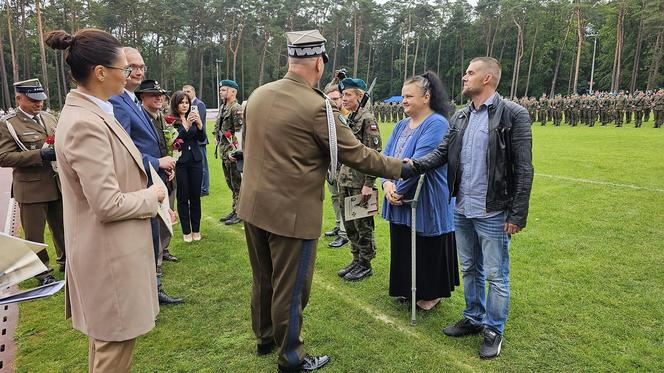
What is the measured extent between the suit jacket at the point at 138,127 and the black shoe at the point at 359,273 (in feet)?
7.42

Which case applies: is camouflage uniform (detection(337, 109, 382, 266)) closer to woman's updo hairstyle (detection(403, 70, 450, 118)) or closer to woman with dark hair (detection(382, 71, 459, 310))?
woman with dark hair (detection(382, 71, 459, 310))

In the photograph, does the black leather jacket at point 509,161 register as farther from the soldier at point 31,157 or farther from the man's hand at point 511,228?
the soldier at point 31,157

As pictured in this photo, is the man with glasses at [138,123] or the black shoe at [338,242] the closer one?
the man with glasses at [138,123]

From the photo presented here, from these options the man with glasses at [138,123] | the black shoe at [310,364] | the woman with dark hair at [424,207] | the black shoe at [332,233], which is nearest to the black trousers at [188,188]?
the black shoe at [332,233]

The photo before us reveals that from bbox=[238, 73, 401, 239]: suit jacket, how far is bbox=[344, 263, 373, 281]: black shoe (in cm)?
201

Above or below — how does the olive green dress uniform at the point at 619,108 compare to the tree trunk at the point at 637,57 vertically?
below

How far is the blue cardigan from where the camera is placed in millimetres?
3715

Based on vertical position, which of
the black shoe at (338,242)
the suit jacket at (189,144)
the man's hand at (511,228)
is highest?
the suit jacket at (189,144)

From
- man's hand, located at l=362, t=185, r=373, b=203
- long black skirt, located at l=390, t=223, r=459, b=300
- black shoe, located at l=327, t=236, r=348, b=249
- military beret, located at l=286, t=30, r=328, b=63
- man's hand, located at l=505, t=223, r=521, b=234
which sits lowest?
black shoe, located at l=327, t=236, r=348, b=249

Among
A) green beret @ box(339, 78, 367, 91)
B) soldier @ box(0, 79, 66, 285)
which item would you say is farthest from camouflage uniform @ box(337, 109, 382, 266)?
soldier @ box(0, 79, 66, 285)

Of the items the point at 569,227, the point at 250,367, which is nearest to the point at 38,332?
the point at 250,367

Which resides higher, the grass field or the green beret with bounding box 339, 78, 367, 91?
the green beret with bounding box 339, 78, 367, 91

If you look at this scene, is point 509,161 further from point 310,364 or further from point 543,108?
point 543,108

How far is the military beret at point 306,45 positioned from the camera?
276cm
